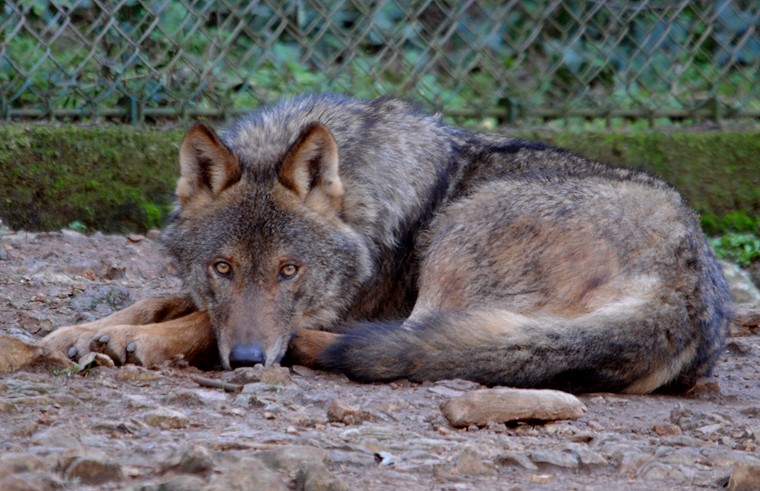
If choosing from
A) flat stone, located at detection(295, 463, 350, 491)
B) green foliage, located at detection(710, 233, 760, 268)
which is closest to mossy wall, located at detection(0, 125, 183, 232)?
green foliage, located at detection(710, 233, 760, 268)

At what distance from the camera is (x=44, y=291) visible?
5.11 metres

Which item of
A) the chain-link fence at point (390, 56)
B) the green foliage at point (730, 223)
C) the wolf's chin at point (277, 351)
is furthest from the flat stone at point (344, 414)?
the green foliage at point (730, 223)

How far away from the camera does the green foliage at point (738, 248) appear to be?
291 inches

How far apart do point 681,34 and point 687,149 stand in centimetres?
98

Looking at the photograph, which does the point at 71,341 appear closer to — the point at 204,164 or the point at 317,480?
the point at 204,164

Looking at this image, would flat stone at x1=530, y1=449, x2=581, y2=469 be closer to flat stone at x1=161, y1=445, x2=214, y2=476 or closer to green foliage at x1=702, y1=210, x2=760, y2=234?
flat stone at x1=161, y1=445, x2=214, y2=476

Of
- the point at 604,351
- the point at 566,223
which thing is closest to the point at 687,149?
the point at 566,223

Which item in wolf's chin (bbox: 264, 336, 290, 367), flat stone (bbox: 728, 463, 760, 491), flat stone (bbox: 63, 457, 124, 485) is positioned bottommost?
wolf's chin (bbox: 264, 336, 290, 367)

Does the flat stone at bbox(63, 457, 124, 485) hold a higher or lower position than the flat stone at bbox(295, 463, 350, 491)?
lower

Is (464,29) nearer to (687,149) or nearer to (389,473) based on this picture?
(687,149)

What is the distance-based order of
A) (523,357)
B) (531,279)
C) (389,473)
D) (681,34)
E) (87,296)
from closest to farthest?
1. (389,473)
2. (523,357)
3. (531,279)
4. (87,296)
5. (681,34)

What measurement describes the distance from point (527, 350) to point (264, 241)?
3.98 ft

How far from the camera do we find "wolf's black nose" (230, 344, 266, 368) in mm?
4062

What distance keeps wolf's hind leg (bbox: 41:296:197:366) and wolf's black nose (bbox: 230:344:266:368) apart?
468 mm
